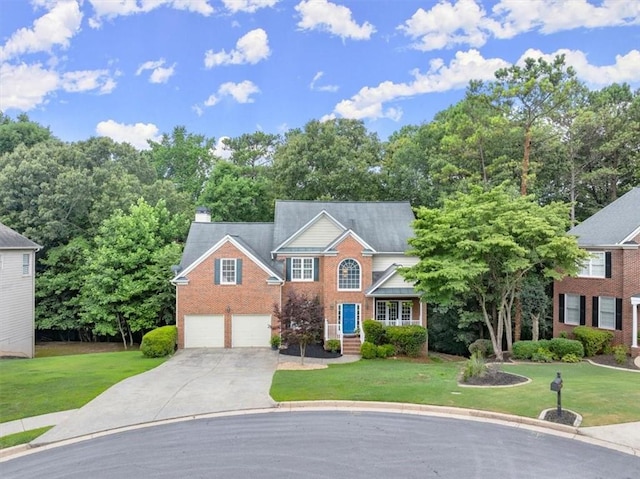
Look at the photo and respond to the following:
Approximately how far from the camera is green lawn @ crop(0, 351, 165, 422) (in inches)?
484

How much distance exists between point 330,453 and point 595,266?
64.2ft

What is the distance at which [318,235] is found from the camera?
24.5 meters

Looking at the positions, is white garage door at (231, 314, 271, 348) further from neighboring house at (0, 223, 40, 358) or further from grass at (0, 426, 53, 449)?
grass at (0, 426, 53, 449)

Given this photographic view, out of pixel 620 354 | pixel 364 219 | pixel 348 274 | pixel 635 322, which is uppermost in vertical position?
pixel 364 219

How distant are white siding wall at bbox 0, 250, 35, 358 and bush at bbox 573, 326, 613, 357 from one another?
28784mm

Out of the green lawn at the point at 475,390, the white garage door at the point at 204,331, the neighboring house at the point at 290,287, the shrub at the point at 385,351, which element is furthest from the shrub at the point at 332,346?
the white garage door at the point at 204,331

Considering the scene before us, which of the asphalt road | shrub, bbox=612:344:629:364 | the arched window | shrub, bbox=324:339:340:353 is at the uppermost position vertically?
the arched window

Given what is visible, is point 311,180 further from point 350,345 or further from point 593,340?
point 593,340

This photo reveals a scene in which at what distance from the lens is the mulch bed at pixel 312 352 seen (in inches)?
834

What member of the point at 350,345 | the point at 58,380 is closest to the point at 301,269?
the point at 350,345

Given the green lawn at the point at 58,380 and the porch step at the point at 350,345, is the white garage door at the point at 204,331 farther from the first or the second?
the porch step at the point at 350,345

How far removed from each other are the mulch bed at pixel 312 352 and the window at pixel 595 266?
13.4 meters

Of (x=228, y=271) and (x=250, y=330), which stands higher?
(x=228, y=271)

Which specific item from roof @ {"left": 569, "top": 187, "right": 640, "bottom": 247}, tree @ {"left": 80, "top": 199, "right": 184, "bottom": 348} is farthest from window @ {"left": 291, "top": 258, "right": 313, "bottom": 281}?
roof @ {"left": 569, "top": 187, "right": 640, "bottom": 247}
